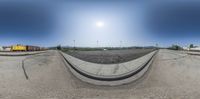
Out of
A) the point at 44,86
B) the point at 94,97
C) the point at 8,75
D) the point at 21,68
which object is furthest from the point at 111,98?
the point at 21,68

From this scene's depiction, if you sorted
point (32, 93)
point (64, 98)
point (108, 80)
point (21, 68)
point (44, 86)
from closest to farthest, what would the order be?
1. point (64, 98)
2. point (32, 93)
3. point (44, 86)
4. point (108, 80)
5. point (21, 68)

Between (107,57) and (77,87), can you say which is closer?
(77,87)

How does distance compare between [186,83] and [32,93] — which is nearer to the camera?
[32,93]

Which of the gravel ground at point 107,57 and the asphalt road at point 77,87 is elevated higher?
the gravel ground at point 107,57

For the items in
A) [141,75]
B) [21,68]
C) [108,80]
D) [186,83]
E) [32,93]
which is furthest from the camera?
[21,68]

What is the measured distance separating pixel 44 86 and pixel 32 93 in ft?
4.30

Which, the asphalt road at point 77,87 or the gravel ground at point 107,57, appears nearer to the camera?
the asphalt road at point 77,87

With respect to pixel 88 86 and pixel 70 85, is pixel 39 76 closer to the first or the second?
pixel 70 85

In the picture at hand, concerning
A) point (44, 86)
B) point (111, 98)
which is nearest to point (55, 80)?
point (44, 86)

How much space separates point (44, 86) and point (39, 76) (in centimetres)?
227

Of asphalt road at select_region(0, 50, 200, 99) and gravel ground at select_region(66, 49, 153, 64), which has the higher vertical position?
gravel ground at select_region(66, 49, 153, 64)

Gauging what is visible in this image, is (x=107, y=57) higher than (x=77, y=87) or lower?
higher

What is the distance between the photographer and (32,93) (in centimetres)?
809

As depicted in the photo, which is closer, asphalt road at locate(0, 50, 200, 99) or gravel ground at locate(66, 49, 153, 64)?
asphalt road at locate(0, 50, 200, 99)
